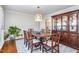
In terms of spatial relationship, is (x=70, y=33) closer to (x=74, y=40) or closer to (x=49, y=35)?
(x=74, y=40)

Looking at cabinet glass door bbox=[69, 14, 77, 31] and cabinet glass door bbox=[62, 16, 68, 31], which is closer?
cabinet glass door bbox=[69, 14, 77, 31]

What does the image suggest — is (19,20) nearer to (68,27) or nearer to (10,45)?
(10,45)

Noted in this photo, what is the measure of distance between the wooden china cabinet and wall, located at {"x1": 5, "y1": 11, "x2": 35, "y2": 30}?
86 centimetres

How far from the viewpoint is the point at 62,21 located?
344 cm

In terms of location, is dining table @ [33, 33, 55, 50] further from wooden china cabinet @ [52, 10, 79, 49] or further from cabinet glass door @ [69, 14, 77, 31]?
cabinet glass door @ [69, 14, 77, 31]

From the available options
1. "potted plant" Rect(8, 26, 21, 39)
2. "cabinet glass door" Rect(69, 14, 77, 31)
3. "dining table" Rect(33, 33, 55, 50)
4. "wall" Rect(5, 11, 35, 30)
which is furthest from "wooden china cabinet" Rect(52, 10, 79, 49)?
"potted plant" Rect(8, 26, 21, 39)

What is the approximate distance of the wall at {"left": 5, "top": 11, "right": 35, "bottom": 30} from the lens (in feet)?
7.11

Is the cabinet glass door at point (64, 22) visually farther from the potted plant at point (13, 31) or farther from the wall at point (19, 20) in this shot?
the potted plant at point (13, 31)

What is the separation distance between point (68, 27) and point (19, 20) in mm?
1835

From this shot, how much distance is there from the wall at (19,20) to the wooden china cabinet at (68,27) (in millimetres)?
856

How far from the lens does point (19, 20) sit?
90.1 inches

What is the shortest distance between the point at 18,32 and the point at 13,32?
12 centimetres

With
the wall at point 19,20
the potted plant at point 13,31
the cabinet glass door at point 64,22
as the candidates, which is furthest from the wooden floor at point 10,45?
the cabinet glass door at point 64,22
